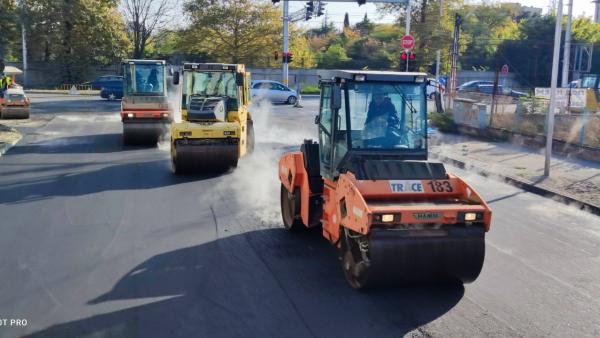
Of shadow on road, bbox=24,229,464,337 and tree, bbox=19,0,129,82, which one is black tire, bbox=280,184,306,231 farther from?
tree, bbox=19,0,129,82

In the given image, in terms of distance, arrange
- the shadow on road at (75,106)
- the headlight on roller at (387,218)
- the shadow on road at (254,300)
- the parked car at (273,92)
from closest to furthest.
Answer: the shadow on road at (254,300) < the headlight on roller at (387,218) < the shadow on road at (75,106) < the parked car at (273,92)

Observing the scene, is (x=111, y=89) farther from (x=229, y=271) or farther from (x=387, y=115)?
(x=387, y=115)

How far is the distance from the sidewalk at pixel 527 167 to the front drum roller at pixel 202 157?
6.57 metres

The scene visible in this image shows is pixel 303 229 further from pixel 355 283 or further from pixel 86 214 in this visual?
pixel 86 214

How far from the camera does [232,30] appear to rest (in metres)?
Answer: 51.4

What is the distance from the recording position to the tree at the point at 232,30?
166 feet

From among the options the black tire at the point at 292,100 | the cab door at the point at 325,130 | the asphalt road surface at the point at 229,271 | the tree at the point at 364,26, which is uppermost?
the tree at the point at 364,26

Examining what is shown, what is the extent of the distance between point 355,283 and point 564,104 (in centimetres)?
1686

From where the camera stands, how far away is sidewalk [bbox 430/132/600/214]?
1388 cm

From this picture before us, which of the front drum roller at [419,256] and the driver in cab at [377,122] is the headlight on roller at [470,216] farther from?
the driver in cab at [377,122]

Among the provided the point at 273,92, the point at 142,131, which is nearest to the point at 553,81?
the point at 142,131

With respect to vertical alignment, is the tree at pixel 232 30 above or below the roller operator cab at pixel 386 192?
above

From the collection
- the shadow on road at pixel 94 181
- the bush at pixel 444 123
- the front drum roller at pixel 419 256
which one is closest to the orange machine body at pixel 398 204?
the front drum roller at pixel 419 256

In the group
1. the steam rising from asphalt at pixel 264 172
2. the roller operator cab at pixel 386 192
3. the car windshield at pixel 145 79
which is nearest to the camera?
the roller operator cab at pixel 386 192
